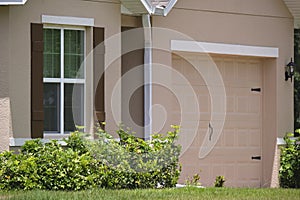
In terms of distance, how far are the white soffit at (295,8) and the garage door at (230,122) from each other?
1.24 metres

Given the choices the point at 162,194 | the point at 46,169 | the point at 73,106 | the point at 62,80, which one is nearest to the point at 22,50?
the point at 62,80

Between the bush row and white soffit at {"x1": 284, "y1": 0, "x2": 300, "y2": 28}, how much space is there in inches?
168

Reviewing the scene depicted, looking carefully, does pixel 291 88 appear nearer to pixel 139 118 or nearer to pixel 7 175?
pixel 139 118

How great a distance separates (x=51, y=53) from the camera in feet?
44.2

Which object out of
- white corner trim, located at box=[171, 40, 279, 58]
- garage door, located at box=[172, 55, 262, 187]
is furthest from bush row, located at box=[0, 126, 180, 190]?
white corner trim, located at box=[171, 40, 279, 58]

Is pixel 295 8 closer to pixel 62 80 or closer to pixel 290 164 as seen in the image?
pixel 290 164

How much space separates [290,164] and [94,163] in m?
4.70

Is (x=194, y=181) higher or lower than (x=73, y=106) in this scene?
lower

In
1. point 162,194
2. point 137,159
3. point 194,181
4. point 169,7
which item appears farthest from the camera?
point 194,181

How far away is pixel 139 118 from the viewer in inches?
578

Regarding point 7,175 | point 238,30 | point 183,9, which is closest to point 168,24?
point 183,9

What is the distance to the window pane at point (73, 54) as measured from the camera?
536 inches

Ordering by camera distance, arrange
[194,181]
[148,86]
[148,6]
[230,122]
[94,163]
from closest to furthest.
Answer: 1. [94,163]
2. [148,6]
3. [148,86]
4. [194,181]
5. [230,122]

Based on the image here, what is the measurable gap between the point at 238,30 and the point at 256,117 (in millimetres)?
2013
